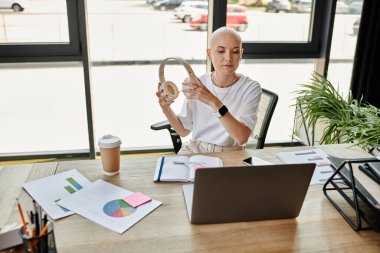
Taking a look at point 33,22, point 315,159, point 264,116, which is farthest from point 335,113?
point 33,22

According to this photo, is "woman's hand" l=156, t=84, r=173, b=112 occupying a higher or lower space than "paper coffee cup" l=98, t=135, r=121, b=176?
higher

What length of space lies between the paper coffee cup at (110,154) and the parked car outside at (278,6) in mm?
2262

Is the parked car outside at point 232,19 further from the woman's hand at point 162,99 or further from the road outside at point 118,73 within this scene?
the woman's hand at point 162,99

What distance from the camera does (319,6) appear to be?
3055 mm

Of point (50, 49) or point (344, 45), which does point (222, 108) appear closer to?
point (50, 49)

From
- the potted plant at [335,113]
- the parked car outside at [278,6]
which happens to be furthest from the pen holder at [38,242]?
the parked car outside at [278,6]

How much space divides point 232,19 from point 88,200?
7.39 feet

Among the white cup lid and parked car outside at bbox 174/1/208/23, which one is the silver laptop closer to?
the white cup lid

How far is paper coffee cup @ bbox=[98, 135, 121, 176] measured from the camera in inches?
51.6

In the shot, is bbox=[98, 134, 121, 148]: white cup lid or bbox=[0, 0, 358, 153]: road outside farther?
bbox=[0, 0, 358, 153]: road outside

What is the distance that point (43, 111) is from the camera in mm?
3188

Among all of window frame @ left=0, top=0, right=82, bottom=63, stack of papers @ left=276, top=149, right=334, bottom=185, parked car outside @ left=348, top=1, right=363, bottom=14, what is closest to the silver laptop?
stack of papers @ left=276, top=149, right=334, bottom=185

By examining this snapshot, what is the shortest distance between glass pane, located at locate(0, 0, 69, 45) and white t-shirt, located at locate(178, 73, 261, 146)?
4.70ft

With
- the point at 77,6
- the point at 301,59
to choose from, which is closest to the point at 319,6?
the point at 301,59
